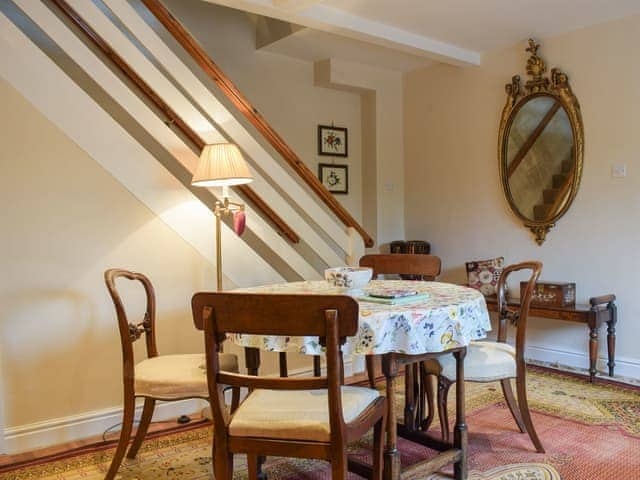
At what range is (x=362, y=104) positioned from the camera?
207 inches

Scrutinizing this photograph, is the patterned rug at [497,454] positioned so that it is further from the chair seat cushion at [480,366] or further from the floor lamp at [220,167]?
the floor lamp at [220,167]

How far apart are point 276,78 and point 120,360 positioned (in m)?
2.83

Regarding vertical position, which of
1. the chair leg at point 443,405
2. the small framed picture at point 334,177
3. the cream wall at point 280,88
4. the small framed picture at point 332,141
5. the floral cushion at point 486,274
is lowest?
the chair leg at point 443,405

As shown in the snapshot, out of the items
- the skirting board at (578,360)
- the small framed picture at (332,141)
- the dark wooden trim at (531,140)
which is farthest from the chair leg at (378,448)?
the small framed picture at (332,141)

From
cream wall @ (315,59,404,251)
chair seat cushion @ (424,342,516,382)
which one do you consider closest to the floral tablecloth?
chair seat cushion @ (424,342,516,382)

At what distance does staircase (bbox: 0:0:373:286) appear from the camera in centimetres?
258

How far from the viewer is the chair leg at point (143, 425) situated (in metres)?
2.38

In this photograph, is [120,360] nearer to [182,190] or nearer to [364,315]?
[182,190]

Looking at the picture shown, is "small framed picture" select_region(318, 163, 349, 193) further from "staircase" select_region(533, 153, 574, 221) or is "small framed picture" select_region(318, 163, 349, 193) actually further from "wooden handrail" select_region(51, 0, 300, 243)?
"staircase" select_region(533, 153, 574, 221)

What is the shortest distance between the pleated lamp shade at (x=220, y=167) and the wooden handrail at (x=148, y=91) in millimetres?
329

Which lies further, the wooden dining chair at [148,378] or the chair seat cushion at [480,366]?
the chair seat cushion at [480,366]

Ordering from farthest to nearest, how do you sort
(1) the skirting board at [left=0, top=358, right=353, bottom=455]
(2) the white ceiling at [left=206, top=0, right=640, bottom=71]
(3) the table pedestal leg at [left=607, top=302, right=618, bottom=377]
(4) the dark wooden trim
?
(4) the dark wooden trim → (3) the table pedestal leg at [left=607, top=302, right=618, bottom=377] → (2) the white ceiling at [left=206, top=0, right=640, bottom=71] → (1) the skirting board at [left=0, top=358, right=353, bottom=455]

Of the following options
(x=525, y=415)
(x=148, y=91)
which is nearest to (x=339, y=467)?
(x=525, y=415)

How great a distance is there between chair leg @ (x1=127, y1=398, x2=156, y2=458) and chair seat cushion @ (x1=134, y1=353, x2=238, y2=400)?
159 mm
